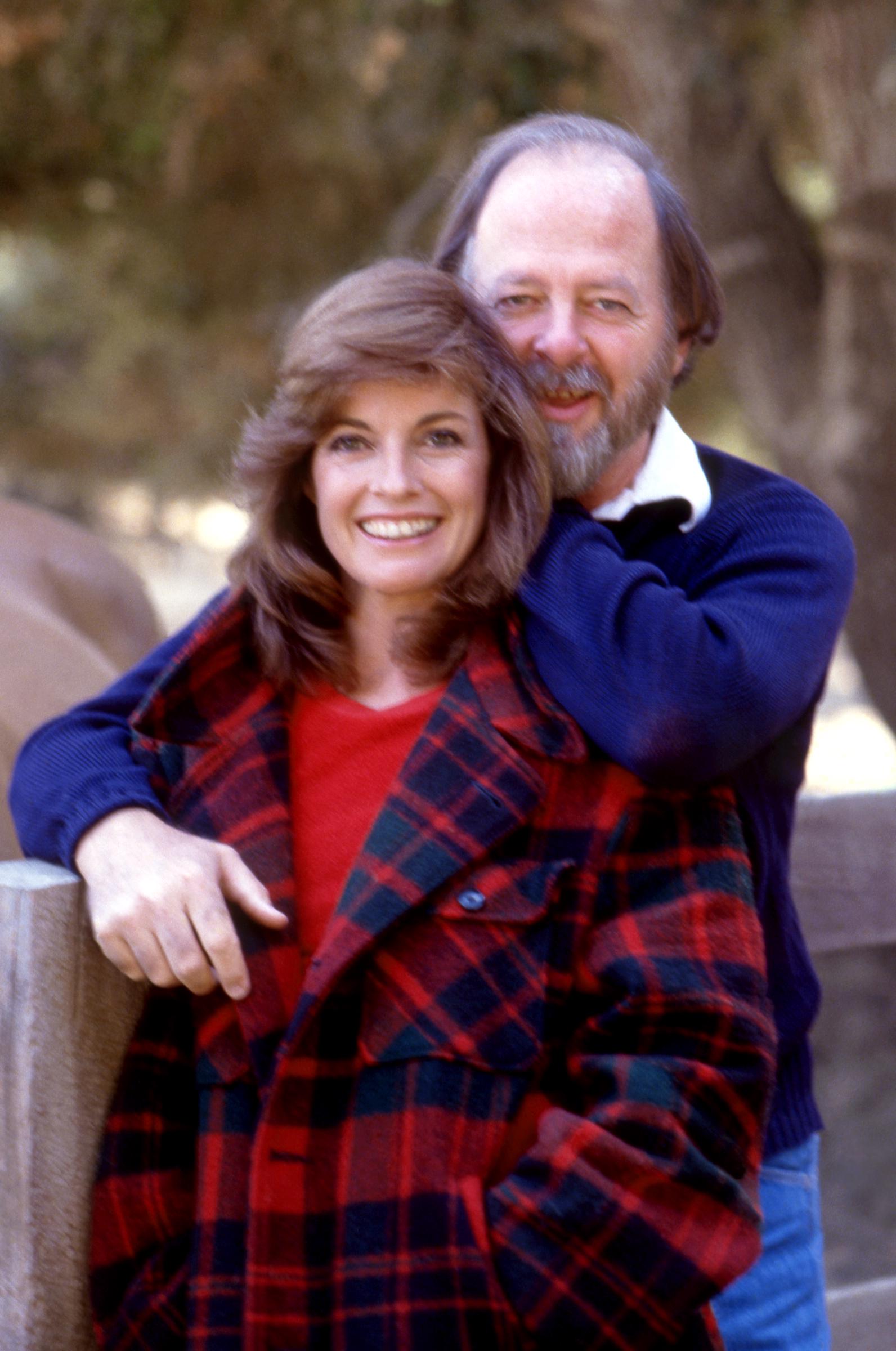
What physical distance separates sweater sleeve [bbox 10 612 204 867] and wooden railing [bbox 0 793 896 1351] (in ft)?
0.22

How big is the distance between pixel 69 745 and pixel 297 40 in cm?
365

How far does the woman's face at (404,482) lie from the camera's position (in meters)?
1.61

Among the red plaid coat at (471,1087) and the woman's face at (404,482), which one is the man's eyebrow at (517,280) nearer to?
the woman's face at (404,482)

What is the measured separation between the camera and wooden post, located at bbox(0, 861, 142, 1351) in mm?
1462

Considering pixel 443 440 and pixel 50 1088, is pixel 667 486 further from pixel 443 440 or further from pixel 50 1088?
pixel 50 1088

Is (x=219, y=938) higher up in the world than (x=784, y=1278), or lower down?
higher up

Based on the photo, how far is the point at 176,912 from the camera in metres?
1.47

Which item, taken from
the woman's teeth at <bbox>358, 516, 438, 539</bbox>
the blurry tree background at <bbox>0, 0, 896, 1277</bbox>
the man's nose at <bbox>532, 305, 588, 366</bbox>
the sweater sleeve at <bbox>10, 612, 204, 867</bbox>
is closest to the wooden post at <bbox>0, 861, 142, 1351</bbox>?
the sweater sleeve at <bbox>10, 612, 204, 867</bbox>

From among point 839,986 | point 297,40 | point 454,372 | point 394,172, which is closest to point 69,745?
point 454,372

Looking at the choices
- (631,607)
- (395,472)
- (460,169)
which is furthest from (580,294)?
(460,169)

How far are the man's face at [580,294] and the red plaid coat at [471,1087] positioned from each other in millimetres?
381

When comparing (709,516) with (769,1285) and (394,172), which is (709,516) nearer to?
(769,1285)

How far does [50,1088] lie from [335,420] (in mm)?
756

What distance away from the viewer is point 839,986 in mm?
4078
